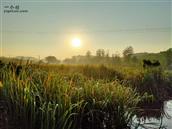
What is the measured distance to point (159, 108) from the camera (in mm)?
3613

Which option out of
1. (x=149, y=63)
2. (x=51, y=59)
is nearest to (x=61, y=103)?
(x=51, y=59)

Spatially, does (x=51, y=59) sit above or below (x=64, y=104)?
above

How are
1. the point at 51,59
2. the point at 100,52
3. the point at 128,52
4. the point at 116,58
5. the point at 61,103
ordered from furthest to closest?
the point at 116,58 → the point at 128,52 → the point at 100,52 → the point at 51,59 → the point at 61,103

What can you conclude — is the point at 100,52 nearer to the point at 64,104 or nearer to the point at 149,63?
the point at 149,63

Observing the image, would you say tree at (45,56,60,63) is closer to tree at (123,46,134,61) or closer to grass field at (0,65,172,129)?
grass field at (0,65,172,129)

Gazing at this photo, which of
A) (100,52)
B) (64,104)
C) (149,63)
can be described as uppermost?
(100,52)

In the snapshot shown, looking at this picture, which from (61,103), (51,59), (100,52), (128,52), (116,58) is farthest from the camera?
(116,58)

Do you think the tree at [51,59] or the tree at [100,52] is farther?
the tree at [100,52]

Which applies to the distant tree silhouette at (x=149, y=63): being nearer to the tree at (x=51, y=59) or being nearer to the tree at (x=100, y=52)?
the tree at (x=100, y=52)

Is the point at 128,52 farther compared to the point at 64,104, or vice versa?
the point at 128,52

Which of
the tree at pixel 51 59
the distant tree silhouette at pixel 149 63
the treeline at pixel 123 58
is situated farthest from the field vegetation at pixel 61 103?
the distant tree silhouette at pixel 149 63

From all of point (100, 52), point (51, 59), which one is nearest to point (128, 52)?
point (100, 52)

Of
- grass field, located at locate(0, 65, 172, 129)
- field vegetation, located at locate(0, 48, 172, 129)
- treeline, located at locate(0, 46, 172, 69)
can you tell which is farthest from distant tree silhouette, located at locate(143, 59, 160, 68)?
grass field, located at locate(0, 65, 172, 129)

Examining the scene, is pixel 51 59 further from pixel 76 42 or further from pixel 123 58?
pixel 123 58
